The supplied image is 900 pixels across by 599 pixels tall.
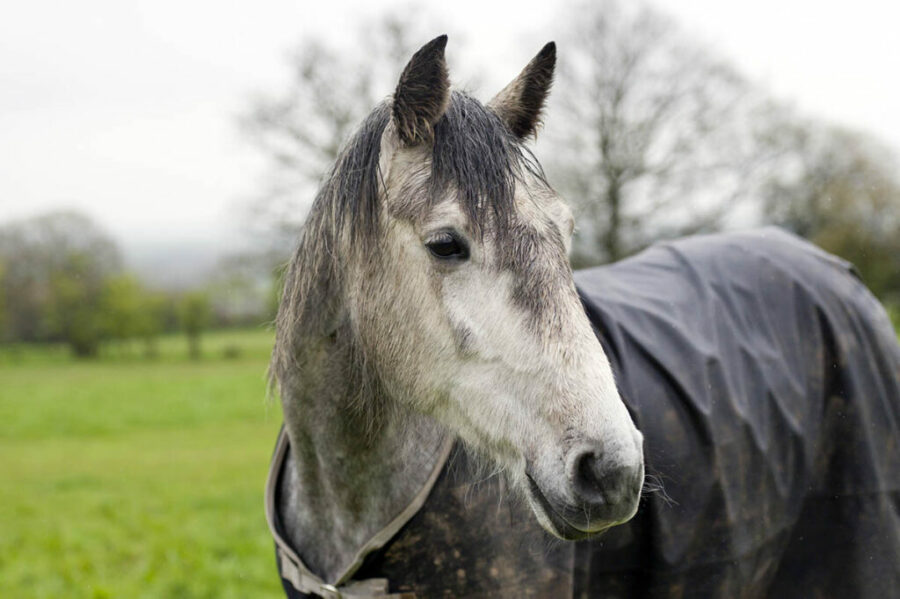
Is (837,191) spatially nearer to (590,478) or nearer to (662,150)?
(662,150)

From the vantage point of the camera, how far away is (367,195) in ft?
7.68

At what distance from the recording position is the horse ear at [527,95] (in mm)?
2623

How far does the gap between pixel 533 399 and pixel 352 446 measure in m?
0.85

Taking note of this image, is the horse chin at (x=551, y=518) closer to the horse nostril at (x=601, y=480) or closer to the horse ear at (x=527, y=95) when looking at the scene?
the horse nostril at (x=601, y=480)

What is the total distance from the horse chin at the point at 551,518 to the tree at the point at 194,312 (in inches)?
1021

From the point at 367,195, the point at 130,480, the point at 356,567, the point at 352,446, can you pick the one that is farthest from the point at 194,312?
the point at 367,195

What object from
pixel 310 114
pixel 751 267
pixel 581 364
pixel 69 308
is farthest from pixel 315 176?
pixel 581 364

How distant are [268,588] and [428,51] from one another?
192 inches

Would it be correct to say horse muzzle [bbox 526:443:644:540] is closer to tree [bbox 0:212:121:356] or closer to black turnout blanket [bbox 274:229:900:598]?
black turnout blanket [bbox 274:229:900:598]

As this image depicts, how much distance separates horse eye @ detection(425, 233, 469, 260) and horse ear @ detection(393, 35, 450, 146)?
15.5 inches

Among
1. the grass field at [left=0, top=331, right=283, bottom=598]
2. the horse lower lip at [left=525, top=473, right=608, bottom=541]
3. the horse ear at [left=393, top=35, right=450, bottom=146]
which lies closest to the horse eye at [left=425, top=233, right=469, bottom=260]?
the horse ear at [left=393, top=35, right=450, bottom=146]

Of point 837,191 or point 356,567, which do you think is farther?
point 837,191

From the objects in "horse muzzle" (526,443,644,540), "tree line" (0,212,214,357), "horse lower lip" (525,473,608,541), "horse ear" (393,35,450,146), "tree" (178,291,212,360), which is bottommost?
"tree" (178,291,212,360)

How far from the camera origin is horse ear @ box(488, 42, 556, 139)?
2623mm
